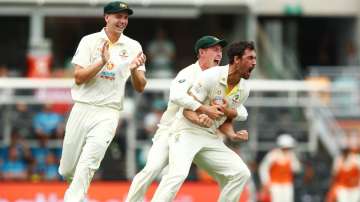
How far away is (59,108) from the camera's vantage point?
23.8 m

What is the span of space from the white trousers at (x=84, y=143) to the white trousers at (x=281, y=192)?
997 centimetres

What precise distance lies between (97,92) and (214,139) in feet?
4.56

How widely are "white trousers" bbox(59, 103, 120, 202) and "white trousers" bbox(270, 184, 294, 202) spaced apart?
997cm

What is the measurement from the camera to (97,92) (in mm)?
13438

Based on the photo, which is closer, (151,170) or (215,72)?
(215,72)

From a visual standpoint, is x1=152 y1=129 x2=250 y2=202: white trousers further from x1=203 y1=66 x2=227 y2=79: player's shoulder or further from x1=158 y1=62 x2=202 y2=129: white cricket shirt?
x1=203 y1=66 x2=227 y2=79: player's shoulder

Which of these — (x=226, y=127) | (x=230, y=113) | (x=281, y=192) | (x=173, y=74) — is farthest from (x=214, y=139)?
(x=173, y=74)

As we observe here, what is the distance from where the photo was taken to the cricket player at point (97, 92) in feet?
43.3

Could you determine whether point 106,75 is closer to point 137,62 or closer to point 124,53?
point 124,53

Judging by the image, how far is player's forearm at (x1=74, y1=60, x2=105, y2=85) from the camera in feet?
42.6

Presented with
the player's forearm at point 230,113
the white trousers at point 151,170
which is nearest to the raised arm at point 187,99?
the player's forearm at point 230,113

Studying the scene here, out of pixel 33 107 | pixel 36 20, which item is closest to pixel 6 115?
pixel 33 107

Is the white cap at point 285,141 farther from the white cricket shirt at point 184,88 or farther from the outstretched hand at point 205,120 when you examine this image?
the outstretched hand at point 205,120

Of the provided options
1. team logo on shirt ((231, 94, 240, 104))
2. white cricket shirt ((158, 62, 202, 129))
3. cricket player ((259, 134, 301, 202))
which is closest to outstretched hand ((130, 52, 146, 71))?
white cricket shirt ((158, 62, 202, 129))
